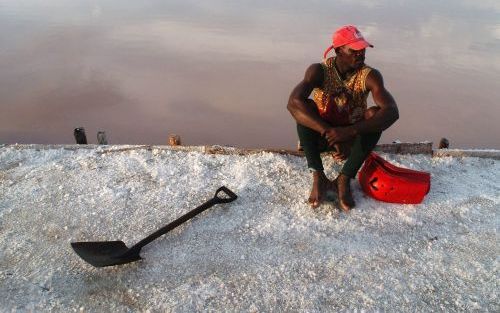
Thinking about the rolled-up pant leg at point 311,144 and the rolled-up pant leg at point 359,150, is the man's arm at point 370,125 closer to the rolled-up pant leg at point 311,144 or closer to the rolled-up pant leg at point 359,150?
the rolled-up pant leg at point 359,150

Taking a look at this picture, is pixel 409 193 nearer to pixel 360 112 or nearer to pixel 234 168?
pixel 360 112

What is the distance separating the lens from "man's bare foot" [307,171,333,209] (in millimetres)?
2736

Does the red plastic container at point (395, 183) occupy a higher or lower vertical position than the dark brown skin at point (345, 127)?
lower

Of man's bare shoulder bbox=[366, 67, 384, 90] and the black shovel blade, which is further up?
man's bare shoulder bbox=[366, 67, 384, 90]

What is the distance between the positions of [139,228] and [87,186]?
2.30 ft

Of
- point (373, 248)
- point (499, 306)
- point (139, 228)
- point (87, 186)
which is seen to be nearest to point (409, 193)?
point (373, 248)

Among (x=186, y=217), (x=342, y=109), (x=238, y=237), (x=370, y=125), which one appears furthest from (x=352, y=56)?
(x=186, y=217)

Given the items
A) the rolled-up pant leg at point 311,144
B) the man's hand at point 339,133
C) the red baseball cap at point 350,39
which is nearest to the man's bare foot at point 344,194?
the rolled-up pant leg at point 311,144

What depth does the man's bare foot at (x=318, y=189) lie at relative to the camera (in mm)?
2736

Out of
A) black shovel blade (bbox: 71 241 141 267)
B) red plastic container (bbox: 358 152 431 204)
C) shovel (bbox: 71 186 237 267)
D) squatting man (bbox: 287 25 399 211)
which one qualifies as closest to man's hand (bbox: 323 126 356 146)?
squatting man (bbox: 287 25 399 211)

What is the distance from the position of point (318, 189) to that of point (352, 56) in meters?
0.93

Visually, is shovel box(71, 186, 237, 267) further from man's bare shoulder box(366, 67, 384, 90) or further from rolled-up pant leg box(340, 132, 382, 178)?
man's bare shoulder box(366, 67, 384, 90)

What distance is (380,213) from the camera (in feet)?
8.91

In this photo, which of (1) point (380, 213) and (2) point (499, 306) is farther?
(1) point (380, 213)
